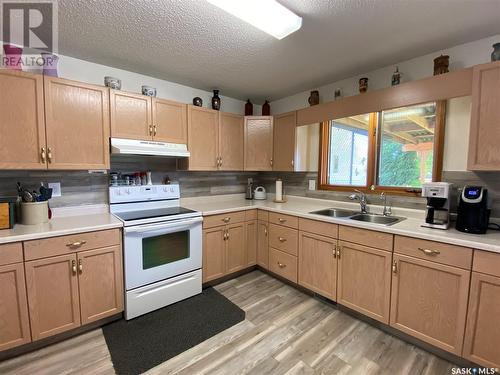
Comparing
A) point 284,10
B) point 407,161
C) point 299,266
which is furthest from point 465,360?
point 284,10

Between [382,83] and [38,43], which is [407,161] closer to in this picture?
[382,83]

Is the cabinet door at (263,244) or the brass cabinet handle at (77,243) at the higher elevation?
the brass cabinet handle at (77,243)

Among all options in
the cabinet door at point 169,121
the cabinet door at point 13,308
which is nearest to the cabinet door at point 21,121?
the cabinet door at point 13,308

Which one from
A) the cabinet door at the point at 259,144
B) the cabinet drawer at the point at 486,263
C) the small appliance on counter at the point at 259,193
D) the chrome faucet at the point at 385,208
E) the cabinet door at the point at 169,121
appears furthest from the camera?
the small appliance on counter at the point at 259,193

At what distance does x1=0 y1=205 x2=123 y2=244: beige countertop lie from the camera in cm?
154

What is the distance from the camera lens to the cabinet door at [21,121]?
166cm

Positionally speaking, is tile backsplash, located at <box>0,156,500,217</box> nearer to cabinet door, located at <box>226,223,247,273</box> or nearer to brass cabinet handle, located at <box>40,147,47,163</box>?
brass cabinet handle, located at <box>40,147,47,163</box>

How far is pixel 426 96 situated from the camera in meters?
1.85

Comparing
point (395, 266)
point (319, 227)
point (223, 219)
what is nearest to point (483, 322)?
point (395, 266)

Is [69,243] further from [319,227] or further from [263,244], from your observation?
[319,227]

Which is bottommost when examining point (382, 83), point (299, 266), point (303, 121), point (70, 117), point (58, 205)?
point (299, 266)

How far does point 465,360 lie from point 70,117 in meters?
3.45

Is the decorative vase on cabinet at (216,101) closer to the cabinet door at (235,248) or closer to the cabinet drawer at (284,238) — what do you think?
the cabinet door at (235,248)

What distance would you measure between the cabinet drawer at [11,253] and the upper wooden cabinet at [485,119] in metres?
3.14
